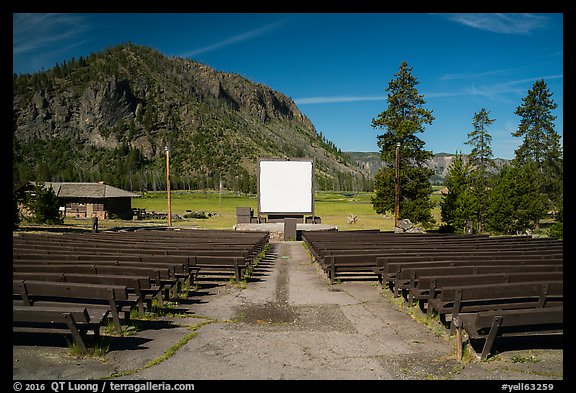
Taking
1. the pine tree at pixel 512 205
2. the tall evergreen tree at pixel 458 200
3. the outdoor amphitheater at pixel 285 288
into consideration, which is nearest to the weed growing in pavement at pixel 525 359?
the outdoor amphitheater at pixel 285 288

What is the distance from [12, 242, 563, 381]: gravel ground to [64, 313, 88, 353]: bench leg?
0.16 metres

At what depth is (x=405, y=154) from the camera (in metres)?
31.3

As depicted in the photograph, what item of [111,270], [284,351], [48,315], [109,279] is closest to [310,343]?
[284,351]

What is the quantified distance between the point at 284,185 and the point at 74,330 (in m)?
24.9

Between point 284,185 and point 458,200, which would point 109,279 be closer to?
point 284,185

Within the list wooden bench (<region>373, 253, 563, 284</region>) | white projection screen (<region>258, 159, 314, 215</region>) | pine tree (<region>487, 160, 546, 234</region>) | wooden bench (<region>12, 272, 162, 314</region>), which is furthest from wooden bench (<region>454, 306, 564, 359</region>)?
pine tree (<region>487, 160, 546, 234</region>)

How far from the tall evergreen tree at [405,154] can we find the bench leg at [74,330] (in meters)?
27.5

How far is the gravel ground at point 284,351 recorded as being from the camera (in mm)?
4578

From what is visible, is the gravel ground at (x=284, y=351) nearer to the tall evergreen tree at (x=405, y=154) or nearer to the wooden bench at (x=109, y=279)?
the wooden bench at (x=109, y=279)

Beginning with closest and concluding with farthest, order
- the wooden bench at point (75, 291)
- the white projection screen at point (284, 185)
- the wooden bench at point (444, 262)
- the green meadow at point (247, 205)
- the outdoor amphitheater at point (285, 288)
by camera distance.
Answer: the outdoor amphitheater at point (285, 288), the wooden bench at point (75, 291), the wooden bench at point (444, 262), the white projection screen at point (284, 185), the green meadow at point (247, 205)

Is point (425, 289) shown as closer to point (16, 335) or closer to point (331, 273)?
point (331, 273)

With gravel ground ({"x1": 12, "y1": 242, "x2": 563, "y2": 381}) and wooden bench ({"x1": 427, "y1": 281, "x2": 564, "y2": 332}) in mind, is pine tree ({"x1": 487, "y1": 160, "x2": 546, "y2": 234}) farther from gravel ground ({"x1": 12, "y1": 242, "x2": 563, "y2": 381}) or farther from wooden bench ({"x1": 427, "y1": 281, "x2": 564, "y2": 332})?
wooden bench ({"x1": 427, "y1": 281, "x2": 564, "y2": 332})

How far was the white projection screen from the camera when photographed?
29375 millimetres
